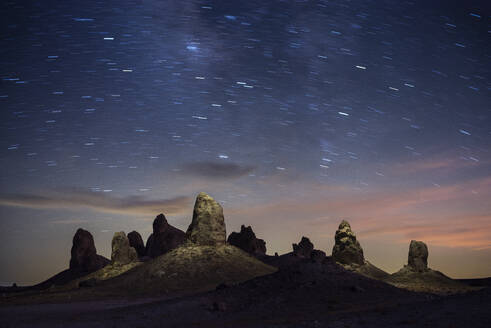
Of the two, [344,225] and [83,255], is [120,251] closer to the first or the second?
[344,225]

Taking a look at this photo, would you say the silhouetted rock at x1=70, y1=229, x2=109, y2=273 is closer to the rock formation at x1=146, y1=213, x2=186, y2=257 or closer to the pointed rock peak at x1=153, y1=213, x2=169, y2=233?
the rock formation at x1=146, y1=213, x2=186, y2=257

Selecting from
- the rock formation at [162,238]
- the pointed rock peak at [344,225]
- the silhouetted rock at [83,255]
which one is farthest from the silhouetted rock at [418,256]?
the silhouetted rock at [83,255]

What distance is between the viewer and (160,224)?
380 ft

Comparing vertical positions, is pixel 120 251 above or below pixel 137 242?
below

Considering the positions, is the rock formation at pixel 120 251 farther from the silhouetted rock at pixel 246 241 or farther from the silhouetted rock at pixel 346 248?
the silhouetted rock at pixel 246 241

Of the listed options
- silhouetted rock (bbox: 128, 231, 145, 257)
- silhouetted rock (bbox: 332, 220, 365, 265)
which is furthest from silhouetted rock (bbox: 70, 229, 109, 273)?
silhouetted rock (bbox: 332, 220, 365, 265)

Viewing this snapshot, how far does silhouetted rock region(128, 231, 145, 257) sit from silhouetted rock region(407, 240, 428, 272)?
259ft

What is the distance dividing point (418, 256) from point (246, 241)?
56336mm

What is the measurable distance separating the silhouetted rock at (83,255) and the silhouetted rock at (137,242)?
12.3 meters

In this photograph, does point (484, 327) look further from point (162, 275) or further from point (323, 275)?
point (162, 275)

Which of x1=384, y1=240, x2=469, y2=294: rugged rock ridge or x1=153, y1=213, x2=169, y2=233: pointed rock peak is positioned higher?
x1=153, y1=213, x2=169, y2=233: pointed rock peak

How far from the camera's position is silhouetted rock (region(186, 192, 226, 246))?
56.4m

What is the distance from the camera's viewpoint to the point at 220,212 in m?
58.7

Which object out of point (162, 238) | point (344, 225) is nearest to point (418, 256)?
point (344, 225)
